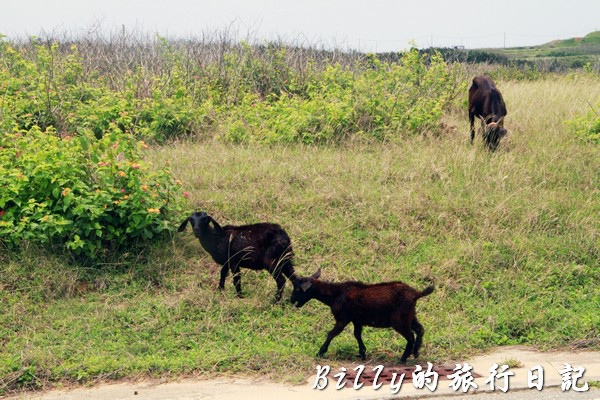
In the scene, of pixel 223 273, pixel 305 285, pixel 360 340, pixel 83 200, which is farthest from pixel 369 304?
pixel 83 200

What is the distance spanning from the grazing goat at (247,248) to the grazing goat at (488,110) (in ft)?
17.1

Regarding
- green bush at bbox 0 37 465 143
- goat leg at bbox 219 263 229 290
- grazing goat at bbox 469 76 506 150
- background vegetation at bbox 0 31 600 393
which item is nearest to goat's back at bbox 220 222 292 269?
goat leg at bbox 219 263 229 290

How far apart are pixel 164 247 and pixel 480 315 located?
11.5 ft

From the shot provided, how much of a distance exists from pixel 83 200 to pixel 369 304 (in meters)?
3.42

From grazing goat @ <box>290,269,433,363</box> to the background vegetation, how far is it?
1.12 feet

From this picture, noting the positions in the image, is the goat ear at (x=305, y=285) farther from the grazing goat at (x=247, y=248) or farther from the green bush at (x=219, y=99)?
the green bush at (x=219, y=99)

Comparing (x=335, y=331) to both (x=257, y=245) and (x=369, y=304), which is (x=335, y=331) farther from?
(x=257, y=245)

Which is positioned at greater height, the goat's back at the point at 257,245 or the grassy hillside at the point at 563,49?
the grassy hillside at the point at 563,49

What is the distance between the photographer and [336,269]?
830 cm

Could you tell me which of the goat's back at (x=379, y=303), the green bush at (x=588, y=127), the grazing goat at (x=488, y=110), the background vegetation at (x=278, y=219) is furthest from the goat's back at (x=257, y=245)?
the green bush at (x=588, y=127)

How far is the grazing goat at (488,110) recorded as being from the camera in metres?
11.6

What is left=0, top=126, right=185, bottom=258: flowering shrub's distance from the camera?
26.1 feet

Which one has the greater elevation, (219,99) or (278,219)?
(219,99)

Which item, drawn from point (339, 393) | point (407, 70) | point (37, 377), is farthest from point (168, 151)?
point (339, 393)
